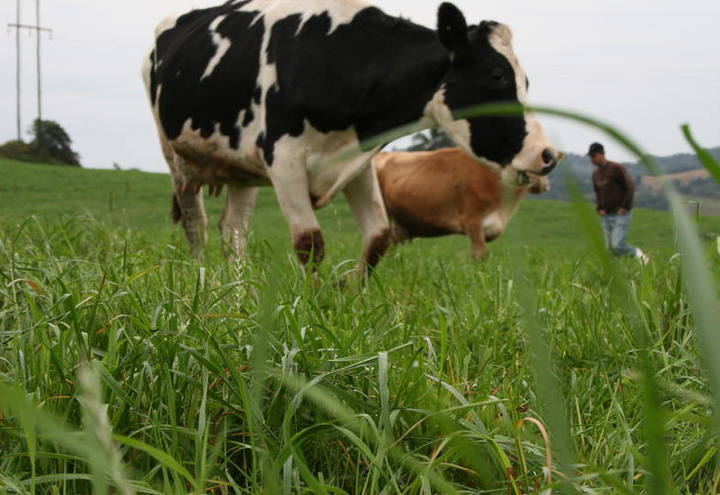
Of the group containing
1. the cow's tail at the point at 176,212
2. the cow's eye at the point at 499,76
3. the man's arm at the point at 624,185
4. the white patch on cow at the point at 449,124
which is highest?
the cow's eye at the point at 499,76

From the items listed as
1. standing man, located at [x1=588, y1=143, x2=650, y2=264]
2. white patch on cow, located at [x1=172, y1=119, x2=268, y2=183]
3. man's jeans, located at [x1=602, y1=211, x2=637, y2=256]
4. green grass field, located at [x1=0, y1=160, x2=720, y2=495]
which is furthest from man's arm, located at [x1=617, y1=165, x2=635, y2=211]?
green grass field, located at [x1=0, y1=160, x2=720, y2=495]

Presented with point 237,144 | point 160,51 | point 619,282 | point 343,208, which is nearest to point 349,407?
point 619,282

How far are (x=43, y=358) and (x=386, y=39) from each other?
3.45 meters

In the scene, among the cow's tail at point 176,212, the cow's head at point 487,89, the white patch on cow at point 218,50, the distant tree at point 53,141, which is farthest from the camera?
the distant tree at point 53,141

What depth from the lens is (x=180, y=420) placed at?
1538 mm

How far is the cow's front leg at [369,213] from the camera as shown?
489 centimetres

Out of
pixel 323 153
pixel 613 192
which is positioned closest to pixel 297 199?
pixel 323 153

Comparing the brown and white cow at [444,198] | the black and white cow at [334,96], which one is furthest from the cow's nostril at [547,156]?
the brown and white cow at [444,198]

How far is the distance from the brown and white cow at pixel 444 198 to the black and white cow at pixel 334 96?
492 cm

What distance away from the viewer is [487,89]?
4.21 m

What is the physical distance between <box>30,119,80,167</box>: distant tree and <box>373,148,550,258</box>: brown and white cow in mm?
47222

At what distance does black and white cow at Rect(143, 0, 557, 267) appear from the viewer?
167 inches

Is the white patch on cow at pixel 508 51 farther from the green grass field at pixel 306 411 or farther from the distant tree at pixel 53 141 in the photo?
the distant tree at pixel 53 141

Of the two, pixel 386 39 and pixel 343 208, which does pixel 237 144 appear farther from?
pixel 343 208
